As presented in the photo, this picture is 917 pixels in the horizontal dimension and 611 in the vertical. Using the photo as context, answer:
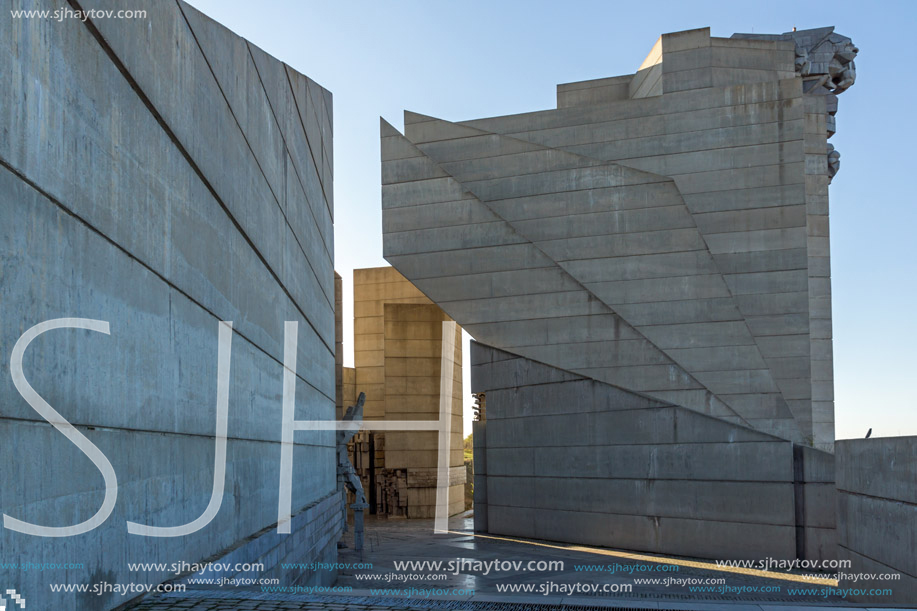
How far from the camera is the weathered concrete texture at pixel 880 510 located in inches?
335

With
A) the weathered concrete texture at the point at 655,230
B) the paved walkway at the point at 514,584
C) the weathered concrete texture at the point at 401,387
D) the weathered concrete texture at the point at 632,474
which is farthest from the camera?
the weathered concrete texture at the point at 401,387

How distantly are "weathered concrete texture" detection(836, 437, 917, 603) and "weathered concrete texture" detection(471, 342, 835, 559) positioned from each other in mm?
6536

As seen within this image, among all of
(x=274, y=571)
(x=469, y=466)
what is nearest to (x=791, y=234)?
(x=274, y=571)

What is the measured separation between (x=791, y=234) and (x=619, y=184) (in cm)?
426

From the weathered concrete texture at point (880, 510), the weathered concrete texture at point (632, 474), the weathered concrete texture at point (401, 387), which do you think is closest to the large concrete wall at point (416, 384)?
the weathered concrete texture at point (401, 387)

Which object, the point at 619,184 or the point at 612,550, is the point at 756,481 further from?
the point at 619,184

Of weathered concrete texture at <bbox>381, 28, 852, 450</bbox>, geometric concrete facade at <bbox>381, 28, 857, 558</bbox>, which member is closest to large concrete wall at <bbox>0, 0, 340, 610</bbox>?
geometric concrete facade at <bbox>381, 28, 857, 558</bbox>

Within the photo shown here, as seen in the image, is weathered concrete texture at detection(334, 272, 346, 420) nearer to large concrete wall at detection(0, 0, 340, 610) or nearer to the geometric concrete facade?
the geometric concrete facade

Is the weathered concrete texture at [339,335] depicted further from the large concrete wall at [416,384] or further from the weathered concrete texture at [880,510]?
the weathered concrete texture at [880,510]

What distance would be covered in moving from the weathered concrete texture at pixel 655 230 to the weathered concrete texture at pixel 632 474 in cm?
68

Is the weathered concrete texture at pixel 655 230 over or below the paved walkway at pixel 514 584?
over

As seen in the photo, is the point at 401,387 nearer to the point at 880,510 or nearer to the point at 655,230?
the point at 655,230

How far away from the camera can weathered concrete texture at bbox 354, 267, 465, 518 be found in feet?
101

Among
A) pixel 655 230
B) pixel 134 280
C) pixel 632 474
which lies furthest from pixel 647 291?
pixel 134 280
